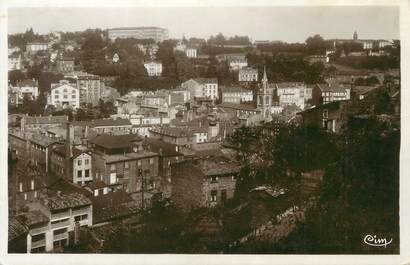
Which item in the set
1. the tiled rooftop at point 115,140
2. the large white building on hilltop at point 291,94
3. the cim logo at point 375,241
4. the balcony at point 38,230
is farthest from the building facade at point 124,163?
the cim logo at point 375,241

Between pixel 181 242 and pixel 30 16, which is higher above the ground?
pixel 30 16

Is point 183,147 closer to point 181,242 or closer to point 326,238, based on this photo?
point 181,242

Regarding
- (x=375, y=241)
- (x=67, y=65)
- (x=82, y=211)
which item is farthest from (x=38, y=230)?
(x=375, y=241)

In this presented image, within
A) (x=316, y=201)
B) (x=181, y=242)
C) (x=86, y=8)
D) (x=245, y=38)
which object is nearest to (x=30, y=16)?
(x=86, y=8)

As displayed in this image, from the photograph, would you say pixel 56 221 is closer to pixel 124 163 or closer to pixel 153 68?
pixel 124 163

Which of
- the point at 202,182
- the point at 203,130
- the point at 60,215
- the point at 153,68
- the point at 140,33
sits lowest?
the point at 60,215

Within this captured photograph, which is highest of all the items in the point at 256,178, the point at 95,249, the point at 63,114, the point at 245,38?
the point at 245,38

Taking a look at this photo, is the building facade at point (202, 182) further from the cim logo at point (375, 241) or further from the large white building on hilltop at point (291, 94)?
the cim logo at point (375, 241)

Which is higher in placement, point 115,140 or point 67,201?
point 115,140
